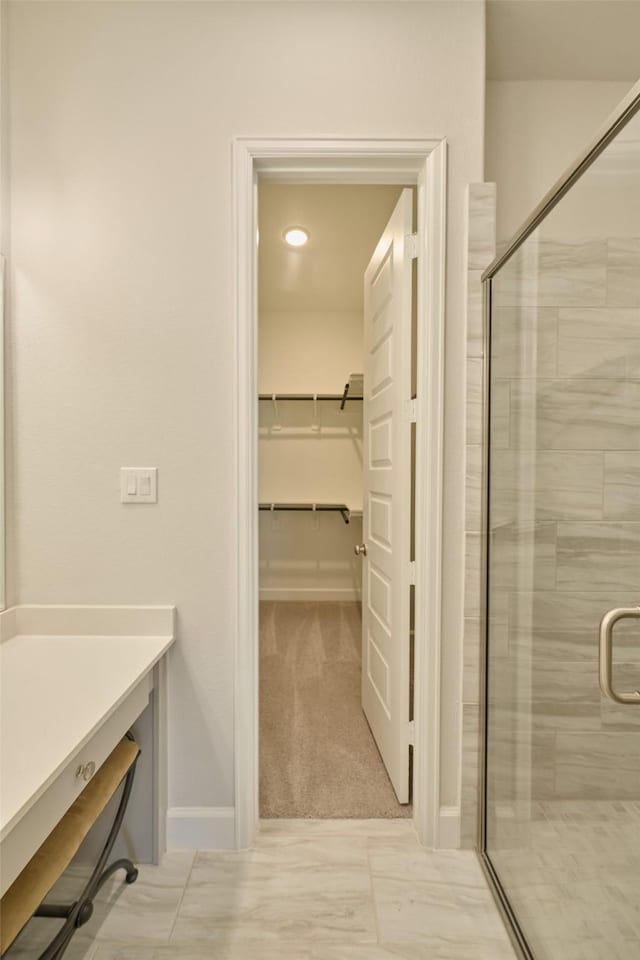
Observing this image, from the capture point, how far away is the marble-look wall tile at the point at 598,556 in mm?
1123

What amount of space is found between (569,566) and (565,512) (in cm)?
13

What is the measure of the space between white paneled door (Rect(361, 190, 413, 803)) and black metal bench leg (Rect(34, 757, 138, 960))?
908 millimetres

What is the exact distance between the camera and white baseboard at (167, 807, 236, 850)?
168 cm

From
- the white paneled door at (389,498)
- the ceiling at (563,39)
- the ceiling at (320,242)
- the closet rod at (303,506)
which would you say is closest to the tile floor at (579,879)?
the white paneled door at (389,498)

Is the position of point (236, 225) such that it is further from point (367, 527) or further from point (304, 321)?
point (304, 321)

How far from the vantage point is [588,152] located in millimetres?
1060

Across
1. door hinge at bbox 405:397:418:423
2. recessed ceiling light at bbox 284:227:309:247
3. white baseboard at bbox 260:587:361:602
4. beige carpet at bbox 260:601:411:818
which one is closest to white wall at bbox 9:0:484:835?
door hinge at bbox 405:397:418:423

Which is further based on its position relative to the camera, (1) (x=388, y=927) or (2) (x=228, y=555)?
(2) (x=228, y=555)

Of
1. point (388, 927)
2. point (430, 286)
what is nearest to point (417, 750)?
point (388, 927)

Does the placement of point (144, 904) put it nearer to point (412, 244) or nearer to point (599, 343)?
point (599, 343)

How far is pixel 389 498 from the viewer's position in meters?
2.01

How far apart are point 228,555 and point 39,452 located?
684 millimetres

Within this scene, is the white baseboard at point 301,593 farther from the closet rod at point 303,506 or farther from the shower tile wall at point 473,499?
the shower tile wall at point 473,499

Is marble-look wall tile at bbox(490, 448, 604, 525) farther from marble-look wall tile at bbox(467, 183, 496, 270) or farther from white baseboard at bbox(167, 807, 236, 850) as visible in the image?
white baseboard at bbox(167, 807, 236, 850)
